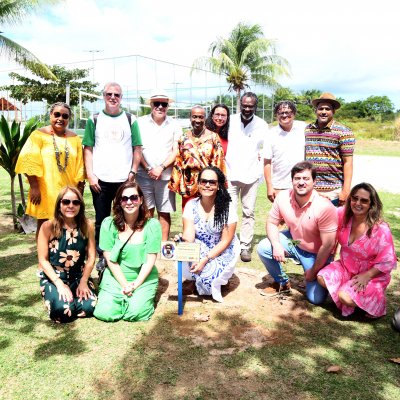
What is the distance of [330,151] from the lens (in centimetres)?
450

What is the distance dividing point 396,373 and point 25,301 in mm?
3279

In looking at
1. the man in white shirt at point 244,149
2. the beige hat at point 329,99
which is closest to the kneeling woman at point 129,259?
the man in white shirt at point 244,149

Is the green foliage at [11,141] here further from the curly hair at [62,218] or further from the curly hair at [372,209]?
the curly hair at [372,209]

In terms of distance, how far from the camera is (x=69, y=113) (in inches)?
175

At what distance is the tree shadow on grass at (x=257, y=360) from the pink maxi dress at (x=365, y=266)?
0.64ft

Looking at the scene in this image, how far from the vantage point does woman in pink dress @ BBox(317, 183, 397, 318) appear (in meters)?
3.64

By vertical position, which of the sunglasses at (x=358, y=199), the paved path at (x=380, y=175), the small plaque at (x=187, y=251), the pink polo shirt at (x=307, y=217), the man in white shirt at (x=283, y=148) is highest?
the man in white shirt at (x=283, y=148)

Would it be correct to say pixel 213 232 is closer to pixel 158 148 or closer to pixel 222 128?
pixel 158 148

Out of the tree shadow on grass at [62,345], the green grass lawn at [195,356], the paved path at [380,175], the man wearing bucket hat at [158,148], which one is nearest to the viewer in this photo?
the green grass lawn at [195,356]

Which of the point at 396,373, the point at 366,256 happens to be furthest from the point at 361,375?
the point at 366,256

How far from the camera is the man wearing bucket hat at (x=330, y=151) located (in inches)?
175

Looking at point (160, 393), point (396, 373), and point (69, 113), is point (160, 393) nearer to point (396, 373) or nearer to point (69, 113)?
point (396, 373)

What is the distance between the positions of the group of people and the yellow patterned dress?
1cm

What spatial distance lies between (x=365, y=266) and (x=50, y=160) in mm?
3272
